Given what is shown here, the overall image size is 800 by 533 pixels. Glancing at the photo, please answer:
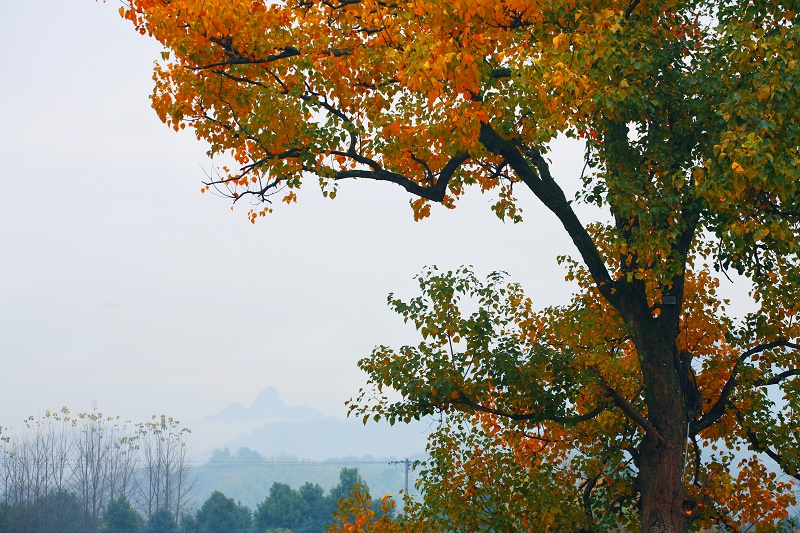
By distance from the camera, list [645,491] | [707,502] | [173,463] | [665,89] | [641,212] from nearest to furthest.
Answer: [641,212] < [665,89] < [645,491] < [707,502] < [173,463]

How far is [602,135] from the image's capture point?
1173 centimetres

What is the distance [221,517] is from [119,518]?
657cm

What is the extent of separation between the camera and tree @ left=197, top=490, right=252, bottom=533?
5088 centimetres

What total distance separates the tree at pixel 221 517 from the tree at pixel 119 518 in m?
4.34

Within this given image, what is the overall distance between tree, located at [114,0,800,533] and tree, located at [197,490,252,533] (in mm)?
42034

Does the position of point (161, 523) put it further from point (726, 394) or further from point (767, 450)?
point (726, 394)

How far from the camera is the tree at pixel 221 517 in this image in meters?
50.9

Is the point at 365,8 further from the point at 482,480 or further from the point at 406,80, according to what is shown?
the point at 482,480

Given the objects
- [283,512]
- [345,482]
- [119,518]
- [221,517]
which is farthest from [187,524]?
[345,482]

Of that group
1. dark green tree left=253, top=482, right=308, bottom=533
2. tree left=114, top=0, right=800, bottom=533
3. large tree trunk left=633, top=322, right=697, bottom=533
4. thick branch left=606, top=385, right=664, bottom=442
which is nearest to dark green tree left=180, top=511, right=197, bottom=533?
dark green tree left=253, top=482, right=308, bottom=533

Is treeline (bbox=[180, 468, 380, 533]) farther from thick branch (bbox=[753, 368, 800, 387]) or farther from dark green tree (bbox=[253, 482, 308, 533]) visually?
thick branch (bbox=[753, 368, 800, 387])

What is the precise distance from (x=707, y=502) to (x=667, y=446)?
5.21 feet

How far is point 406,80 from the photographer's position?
10039mm

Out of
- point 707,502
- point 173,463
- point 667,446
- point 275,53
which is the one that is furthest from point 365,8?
point 173,463
